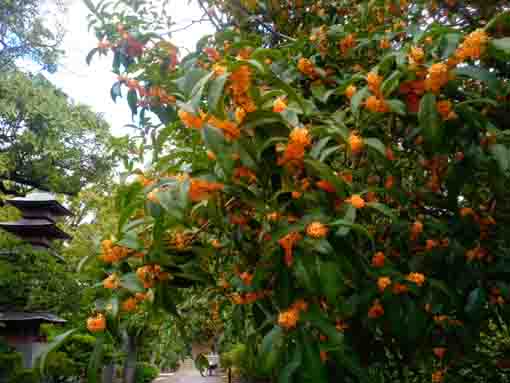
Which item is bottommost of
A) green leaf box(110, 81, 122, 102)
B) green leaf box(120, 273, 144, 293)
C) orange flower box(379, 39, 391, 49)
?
green leaf box(120, 273, 144, 293)

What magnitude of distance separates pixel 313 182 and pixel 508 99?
2.03ft

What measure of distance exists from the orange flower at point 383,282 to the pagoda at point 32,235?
8312mm

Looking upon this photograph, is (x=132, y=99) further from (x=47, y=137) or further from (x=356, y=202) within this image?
(x=47, y=137)

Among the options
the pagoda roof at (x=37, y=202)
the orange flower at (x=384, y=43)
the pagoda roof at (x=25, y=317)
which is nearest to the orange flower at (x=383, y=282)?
the orange flower at (x=384, y=43)

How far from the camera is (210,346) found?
319 cm

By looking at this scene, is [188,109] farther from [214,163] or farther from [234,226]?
[234,226]

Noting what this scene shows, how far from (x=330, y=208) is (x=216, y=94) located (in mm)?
358

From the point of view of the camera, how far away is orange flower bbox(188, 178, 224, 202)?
3.05ft

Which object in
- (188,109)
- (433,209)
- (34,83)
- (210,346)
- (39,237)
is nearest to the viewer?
(188,109)

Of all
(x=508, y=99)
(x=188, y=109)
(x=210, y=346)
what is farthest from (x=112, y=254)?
(x=210, y=346)

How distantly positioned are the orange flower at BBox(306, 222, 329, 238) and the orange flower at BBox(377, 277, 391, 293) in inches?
12.5

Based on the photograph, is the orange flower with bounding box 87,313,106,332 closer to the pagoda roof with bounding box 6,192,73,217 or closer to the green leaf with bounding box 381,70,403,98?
the green leaf with bounding box 381,70,403,98

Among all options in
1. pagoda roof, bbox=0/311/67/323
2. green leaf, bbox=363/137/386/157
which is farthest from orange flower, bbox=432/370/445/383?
pagoda roof, bbox=0/311/67/323

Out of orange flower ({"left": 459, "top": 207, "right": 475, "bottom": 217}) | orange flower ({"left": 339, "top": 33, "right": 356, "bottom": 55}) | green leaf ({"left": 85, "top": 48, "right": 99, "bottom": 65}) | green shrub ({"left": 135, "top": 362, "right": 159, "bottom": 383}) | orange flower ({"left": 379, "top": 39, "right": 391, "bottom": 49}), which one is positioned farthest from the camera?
green shrub ({"left": 135, "top": 362, "right": 159, "bottom": 383})
